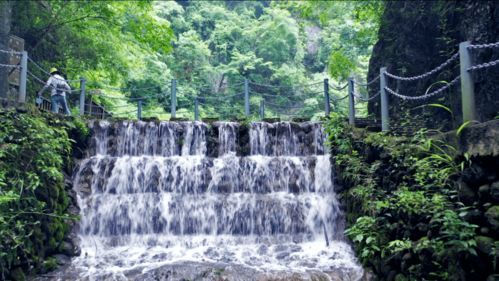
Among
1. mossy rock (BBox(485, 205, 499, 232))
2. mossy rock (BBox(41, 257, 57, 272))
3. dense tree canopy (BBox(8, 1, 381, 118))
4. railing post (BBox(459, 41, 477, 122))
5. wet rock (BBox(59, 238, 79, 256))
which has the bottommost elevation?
mossy rock (BBox(41, 257, 57, 272))

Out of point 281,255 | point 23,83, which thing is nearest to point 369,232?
point 281,255

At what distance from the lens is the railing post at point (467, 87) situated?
191 inches

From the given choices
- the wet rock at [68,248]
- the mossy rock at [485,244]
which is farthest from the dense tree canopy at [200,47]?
the mossy rock at [485,244]

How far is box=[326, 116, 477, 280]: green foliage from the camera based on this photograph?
4539mm

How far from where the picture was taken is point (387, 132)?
7.68 meters

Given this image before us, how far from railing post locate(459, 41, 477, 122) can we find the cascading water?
3132 mm

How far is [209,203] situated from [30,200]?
3420 mm

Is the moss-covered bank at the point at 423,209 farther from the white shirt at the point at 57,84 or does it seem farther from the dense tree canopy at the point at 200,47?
the white shirt at the point at 57,84

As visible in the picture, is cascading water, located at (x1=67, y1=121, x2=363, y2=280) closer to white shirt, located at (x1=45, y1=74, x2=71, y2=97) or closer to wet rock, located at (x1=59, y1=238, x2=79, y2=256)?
wet rock, located at (x1=59, y1=238, x2=79, y2=256)

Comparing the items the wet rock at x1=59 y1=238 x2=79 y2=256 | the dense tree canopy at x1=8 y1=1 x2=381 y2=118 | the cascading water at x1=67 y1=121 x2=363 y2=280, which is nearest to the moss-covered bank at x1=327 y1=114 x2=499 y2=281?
the cascading water at x1=67 y1=121 x2=363 y2=280

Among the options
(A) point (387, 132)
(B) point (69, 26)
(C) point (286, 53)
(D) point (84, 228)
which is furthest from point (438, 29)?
(C) point (286, 53)

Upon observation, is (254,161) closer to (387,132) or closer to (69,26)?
(387,132)

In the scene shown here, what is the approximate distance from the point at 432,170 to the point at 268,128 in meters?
6.05

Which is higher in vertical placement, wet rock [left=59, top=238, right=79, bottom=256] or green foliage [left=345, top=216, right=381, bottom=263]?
green foliage [left=345, top=216, right=381, bottom=263]
